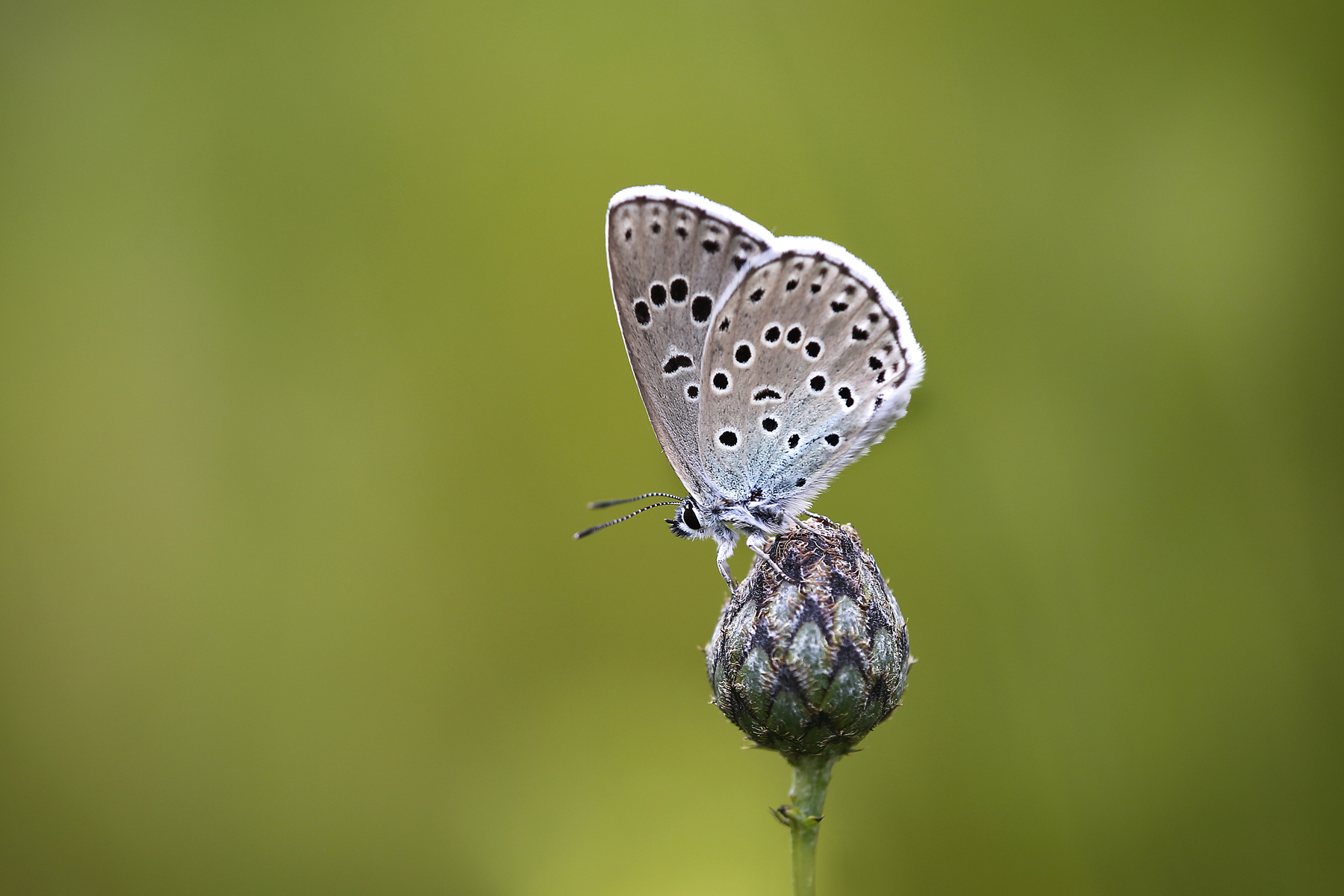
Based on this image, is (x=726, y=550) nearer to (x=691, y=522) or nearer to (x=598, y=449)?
(x=691, y=522)

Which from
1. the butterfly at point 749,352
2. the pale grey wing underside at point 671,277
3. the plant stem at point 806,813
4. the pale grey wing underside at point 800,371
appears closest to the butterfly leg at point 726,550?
the butterfly at point 749,352

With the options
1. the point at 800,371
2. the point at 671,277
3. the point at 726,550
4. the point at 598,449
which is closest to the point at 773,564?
the point at 726,550

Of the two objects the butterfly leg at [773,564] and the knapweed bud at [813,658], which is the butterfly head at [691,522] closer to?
the butterfly leg at [773,564]

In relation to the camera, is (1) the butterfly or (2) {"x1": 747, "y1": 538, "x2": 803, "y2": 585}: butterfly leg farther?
(1) the butterfly

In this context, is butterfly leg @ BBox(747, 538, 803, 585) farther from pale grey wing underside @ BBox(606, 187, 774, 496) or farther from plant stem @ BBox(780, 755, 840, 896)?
pale grey wing underside @ BBox(606, 187, 774, 496)

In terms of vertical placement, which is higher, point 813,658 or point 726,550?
point 726,550

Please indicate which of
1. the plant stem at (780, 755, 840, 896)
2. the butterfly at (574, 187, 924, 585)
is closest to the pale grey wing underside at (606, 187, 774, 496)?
the butterfly at (574, 187, 924, 585)
